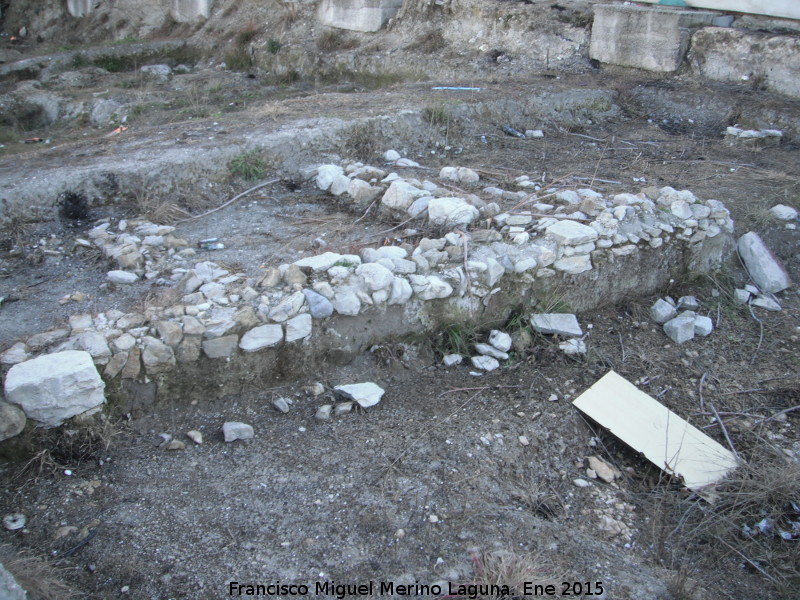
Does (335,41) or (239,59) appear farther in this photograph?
(239,59)

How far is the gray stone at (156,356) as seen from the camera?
2.75 meters

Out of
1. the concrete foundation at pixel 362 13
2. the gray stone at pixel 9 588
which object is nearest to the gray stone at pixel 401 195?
the gray stone at pixel 9 588

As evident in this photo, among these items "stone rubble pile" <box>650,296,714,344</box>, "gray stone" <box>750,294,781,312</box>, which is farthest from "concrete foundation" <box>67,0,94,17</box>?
"gray stone" <box>750,294,781,312</box>

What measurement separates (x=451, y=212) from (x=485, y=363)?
1.10 m

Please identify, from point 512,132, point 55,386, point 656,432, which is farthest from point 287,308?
point 512,132

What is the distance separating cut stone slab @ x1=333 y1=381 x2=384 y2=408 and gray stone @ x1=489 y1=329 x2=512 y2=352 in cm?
76

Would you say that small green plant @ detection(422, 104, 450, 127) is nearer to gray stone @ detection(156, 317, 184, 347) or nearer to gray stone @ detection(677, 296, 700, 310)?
gray stone @ detection(677, 296, 700, 310)

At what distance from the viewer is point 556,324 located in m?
3.61

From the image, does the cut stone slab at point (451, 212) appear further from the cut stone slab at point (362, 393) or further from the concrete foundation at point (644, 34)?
the concrete foundation at point (644, 34)

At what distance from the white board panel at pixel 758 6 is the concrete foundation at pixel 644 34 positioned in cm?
18

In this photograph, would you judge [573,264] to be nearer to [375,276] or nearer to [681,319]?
[681,319]

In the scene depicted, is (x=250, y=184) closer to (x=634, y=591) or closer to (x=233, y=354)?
(x=233, y=354)

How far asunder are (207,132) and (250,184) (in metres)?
0.87

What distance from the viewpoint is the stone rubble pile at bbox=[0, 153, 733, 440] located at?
2.81 m
